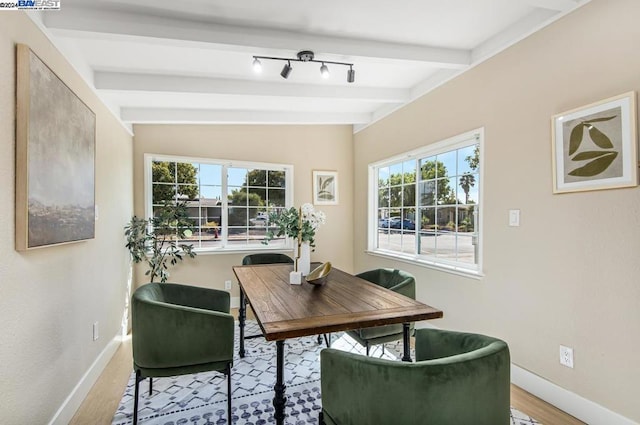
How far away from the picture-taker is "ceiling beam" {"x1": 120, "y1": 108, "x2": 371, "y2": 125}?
11.6 feet

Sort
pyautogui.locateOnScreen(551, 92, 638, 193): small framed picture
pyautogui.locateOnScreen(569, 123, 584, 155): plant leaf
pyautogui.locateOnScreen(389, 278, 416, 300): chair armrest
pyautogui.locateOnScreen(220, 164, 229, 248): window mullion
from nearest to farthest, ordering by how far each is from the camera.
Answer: pyautogui.locateOnScreen(551, 92, 638, 193): small framed picture → pyautogui.locateOnScreen(569, 123, 584, 155): plant leaf → pyautogui.locateOnScreen(389, 278, 416, 300): chair armrest → pyautogui.locateOnScreen(220, 164, 229, 248): window mullion

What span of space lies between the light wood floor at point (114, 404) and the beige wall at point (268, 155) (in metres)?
1.71

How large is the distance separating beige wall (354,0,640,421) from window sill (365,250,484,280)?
0.06m

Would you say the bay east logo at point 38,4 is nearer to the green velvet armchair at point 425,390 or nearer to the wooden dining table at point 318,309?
the wooden dining table at point 318,309

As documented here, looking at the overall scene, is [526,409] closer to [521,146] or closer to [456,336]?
[456,336]

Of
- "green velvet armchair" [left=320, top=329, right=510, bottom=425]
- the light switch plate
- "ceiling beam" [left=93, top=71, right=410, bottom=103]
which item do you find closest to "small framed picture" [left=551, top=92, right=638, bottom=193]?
the light switch plate

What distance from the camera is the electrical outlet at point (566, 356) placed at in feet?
6.57

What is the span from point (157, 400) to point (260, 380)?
2.31 feet

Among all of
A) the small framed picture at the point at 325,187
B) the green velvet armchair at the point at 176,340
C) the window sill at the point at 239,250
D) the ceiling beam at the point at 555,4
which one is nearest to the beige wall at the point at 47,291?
the green velvet armchair at the point at 176,340

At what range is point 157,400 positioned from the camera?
220cm

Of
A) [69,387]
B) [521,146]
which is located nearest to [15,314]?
[69,387]

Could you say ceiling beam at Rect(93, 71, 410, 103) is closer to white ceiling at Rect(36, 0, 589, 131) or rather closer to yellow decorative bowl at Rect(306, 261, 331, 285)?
white ceiling at Rect(36, 0, 589, 131)

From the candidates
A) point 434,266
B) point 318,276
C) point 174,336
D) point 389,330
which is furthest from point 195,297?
point 434,266

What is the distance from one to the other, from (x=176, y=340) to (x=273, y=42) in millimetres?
2015
